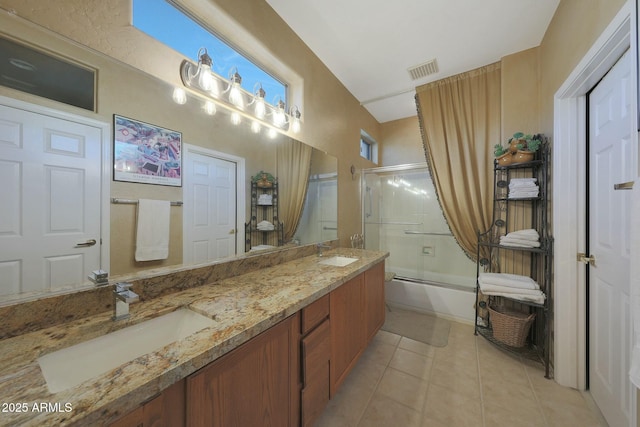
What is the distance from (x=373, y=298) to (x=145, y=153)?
1831 millimetres

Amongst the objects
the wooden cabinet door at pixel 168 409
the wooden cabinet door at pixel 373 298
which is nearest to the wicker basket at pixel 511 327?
the wooden cabinet door at pixel 373 298

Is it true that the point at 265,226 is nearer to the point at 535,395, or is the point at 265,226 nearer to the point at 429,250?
the point at 535,395

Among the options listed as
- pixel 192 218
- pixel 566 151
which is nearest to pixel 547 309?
pixel 566 151

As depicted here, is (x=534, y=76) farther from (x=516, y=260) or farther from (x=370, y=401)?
(x=370, y=401)

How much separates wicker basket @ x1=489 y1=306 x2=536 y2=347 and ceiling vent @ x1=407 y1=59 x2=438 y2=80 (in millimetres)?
2430

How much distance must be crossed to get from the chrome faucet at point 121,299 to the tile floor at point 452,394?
1195 millimetres

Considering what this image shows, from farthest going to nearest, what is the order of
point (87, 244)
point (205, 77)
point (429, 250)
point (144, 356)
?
1. point (429, 250)
2. point (205, 77)
3. point (87, 244)
4. point (144, 356)

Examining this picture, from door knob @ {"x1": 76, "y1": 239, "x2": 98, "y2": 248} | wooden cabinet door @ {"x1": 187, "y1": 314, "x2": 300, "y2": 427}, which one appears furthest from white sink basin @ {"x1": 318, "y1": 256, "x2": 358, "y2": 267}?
door knob @ {"x1": 76, "y1": 239, "x2": 98, "y2": 248}

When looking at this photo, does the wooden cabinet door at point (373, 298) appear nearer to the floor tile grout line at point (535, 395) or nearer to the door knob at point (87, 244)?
the floor tile grout line at point (535, 395)

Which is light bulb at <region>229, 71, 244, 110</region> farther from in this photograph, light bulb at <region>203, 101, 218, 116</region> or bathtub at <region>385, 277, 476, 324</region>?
bathtub at <region>385, 277, 476, 324</region>

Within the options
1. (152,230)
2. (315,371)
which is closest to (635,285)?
(315,371)

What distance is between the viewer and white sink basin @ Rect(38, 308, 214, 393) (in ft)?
2.14

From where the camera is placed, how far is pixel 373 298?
6.35 ft

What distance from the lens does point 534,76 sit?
81.4 inches
